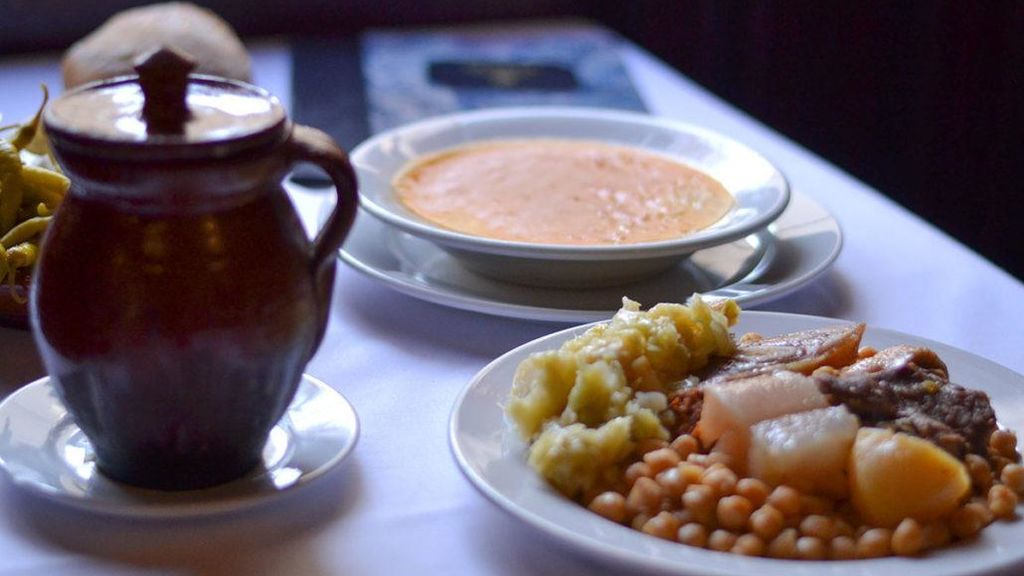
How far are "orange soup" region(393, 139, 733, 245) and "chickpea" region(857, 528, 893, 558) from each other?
62 centimetres

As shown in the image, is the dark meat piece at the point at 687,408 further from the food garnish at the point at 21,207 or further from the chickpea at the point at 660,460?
the food garnish at the point at 21,207

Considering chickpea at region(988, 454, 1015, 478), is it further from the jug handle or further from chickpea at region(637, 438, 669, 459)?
the jug handle

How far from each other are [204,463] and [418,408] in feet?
0.96

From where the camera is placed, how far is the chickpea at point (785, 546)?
0.92 meters

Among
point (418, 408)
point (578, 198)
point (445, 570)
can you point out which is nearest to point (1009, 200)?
point (578, 198)

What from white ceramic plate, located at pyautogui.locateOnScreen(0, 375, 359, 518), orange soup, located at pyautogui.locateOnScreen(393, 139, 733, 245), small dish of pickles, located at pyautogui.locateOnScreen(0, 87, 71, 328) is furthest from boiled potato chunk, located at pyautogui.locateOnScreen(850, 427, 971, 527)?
small dish of pickles, located at pyautogui.locateOnScreen(0, 87, 71, 328)

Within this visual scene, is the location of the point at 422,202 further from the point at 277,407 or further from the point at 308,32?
the point at 308,32

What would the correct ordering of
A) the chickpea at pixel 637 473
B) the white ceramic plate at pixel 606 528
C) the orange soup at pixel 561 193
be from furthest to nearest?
1. the orange soup at pixel 561 193
2. the chickpea at pixel 637 473
3. the white ceramic plate at pixel 606 528

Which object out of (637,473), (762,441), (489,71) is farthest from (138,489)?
(489,71)

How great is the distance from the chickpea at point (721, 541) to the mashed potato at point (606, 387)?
104mm

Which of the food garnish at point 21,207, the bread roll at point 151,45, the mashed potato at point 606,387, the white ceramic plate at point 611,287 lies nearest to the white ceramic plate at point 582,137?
the white ceramic plate at point 611,287

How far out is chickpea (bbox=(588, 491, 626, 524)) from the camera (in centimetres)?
95

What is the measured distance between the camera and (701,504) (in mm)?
939

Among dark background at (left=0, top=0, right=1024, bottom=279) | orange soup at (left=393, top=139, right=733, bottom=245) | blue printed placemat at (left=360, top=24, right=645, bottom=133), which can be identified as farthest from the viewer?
dark background at (left=0, top=0, right=1024, bottom=279)
